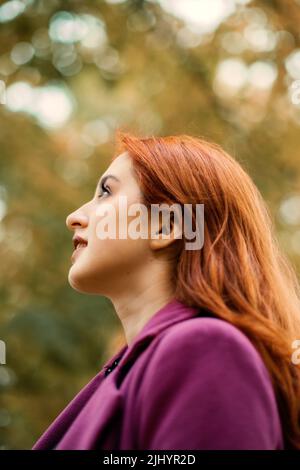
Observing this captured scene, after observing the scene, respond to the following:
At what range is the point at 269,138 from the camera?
7.06 m

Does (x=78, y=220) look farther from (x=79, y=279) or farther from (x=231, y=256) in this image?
(x=231, y=256)

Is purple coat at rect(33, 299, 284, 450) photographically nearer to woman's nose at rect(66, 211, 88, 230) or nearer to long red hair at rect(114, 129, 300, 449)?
long red hair at rect(114, 129, 300, 449)

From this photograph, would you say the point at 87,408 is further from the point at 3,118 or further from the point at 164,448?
the point at 3,118

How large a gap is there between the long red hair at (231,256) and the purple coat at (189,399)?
10cm

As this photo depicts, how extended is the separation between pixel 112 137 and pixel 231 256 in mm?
4616

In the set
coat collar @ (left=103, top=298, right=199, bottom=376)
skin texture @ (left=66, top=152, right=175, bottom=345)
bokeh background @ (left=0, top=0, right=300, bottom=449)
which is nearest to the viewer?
coat collar @ (left=103, top=298, right=199, bottom=376)

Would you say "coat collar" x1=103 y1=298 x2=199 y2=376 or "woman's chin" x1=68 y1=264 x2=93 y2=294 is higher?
"woman's chin" x1=68 y1=264 x2=93 y2=294

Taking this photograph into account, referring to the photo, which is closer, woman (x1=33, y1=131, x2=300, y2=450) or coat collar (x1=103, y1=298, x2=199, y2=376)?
woman (x1=33, y1=131, x2=300, y2=450)

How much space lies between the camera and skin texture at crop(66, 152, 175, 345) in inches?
73.9

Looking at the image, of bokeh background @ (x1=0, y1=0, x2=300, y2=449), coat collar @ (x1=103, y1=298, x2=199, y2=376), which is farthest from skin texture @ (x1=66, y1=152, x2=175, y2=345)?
bokeh background @ (x1=0, y1=0, x2=300, y2=449)

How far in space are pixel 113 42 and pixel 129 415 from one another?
18.9 feet

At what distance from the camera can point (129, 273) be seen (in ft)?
6.23

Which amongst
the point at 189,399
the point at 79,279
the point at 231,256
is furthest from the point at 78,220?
the point at 189,399

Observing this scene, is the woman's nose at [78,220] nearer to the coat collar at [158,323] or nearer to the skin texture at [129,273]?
the skin texture at [129,273]
